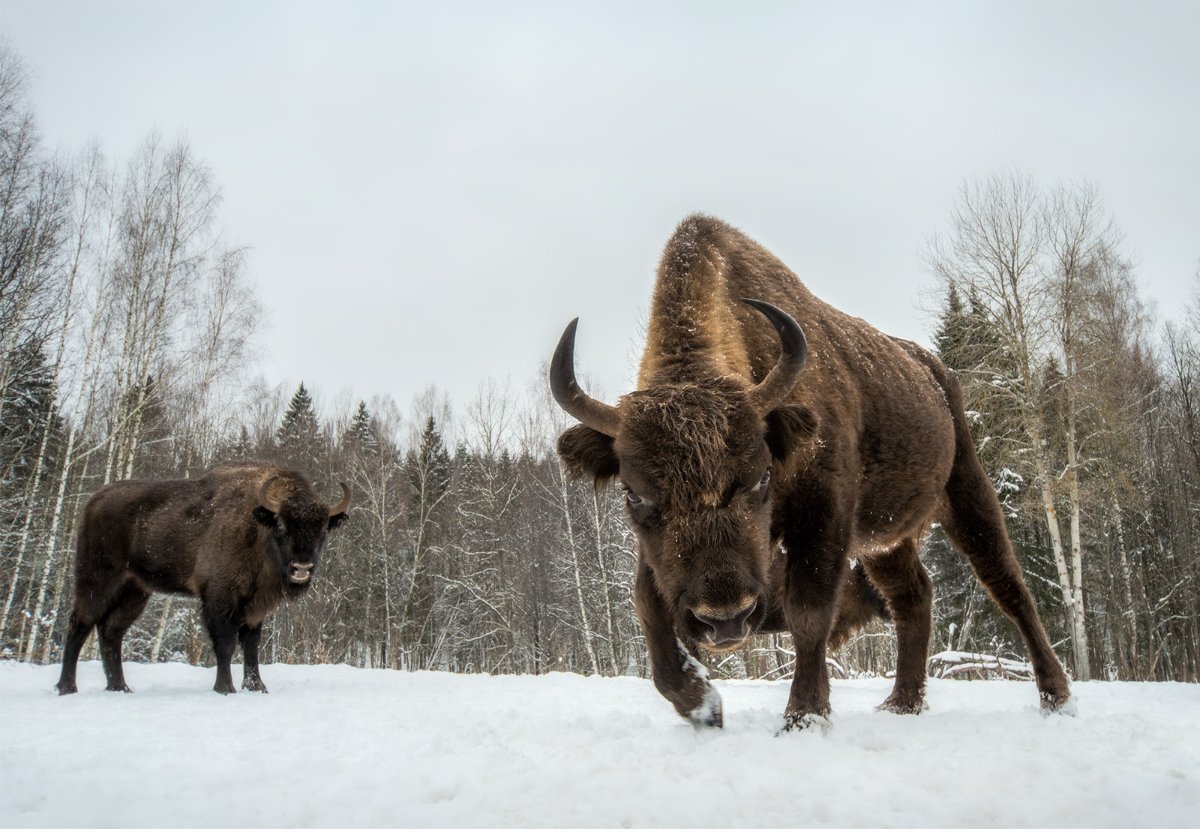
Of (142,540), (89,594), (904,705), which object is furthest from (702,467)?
(89,594)

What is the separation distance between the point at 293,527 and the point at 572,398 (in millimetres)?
5868

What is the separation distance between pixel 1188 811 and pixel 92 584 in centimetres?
998

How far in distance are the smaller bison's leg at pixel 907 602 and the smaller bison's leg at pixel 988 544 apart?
0.41 metres

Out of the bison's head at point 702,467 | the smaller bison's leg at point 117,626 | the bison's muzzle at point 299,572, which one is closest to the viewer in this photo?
the bison's head at point 702,467

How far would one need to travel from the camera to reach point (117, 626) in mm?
8359

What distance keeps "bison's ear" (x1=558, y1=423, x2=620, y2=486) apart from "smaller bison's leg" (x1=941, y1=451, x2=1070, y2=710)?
3.29 metres

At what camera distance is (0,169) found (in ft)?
41.1

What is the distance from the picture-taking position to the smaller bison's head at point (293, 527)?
823 cm

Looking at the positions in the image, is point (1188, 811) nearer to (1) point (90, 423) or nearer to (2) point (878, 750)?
(2) point (878, 750)

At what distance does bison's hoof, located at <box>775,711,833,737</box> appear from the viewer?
3.45 metres

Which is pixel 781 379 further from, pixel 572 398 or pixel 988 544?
pixel 988 544

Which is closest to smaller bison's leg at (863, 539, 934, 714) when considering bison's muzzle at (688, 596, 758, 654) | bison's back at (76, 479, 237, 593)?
bison's muzzle at (688, 596, 758, 654)

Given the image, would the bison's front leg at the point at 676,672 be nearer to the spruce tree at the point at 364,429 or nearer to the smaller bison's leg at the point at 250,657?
the smaller bison's leg at the point at 250,657

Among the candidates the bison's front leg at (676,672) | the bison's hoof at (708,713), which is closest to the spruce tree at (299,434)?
the bison's front leg at (676,672)
